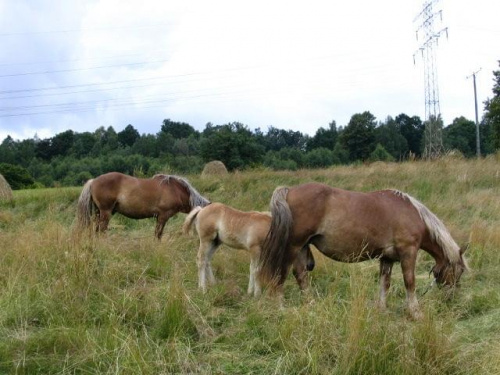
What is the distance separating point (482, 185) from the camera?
13.7m

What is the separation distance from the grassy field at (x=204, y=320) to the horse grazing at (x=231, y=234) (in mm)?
294

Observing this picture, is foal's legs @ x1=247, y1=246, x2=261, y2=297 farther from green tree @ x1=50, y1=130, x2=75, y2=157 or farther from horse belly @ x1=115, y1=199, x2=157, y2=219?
green tree @ x1=50, y1=130, x2=75, y2=157

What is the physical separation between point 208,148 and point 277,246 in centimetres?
4447

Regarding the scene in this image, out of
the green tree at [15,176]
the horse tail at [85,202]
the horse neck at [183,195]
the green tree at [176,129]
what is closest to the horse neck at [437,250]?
the horse neck at [183,195]

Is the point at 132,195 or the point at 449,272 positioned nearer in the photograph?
the point at 449,272

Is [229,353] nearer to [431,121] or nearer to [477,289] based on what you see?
[477,289]

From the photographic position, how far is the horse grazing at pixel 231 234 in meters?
5.55

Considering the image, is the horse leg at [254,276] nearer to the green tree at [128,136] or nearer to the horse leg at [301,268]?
the horse leg at [301,268]

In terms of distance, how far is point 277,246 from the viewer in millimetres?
5008

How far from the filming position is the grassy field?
131 inches

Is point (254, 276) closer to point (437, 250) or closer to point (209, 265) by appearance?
point (209, 265)

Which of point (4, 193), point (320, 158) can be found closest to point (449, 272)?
point (4, 193)

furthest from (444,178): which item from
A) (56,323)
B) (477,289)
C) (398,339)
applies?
(56,323)

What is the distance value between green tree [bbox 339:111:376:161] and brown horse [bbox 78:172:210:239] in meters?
55.2
